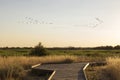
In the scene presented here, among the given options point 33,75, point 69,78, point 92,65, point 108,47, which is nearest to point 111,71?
point 69,78

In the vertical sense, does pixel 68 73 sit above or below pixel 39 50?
below

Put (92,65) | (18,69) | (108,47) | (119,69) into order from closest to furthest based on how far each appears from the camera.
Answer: (119,69) < (18,69) < (92,65) < (108,47)

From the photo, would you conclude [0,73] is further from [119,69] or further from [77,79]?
[119,69]

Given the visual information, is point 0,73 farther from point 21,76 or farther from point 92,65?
point 92,65

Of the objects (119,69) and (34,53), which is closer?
(119,69)

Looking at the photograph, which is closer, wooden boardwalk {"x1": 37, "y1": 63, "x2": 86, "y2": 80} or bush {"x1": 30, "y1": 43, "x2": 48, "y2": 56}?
wooden boardwalk {"x1": 37, "y1": 63, "x2": 86, "y2": 80}

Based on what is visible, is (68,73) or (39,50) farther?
(39,50)

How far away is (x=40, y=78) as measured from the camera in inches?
882

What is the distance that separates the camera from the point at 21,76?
22594mm

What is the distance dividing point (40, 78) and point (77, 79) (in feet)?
13.4

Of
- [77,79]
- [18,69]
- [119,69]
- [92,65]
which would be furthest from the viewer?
[92,65]

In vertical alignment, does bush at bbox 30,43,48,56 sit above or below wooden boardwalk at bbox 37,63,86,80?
above

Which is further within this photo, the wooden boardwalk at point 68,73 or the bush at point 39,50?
the bush at point 39,50

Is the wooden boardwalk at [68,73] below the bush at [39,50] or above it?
below
